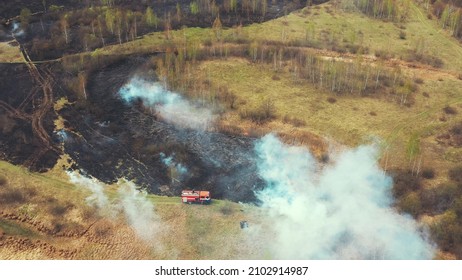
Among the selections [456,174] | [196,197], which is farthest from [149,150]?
[456,174]

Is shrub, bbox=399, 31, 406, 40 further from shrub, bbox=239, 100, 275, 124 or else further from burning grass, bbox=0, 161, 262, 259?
burning grass, bbox=0, 161, 262, 259

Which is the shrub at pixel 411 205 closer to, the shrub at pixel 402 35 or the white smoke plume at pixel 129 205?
the white smoke plume at pixel 129 205

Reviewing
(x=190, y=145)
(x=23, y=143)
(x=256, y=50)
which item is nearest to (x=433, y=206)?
(x=190, y=145)

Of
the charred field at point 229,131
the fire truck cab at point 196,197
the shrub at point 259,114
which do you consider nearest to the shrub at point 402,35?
the charred field at point 229,131

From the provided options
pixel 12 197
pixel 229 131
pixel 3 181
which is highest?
pixel 229 131

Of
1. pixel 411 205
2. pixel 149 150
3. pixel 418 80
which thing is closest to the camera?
pixel 411 205

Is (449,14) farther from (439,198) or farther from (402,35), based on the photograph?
(439,198)

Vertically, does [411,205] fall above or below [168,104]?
below

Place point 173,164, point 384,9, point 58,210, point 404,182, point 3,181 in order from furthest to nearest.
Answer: point 384,9, point 173,164, point 3,181, point 404,182, point 58,210
